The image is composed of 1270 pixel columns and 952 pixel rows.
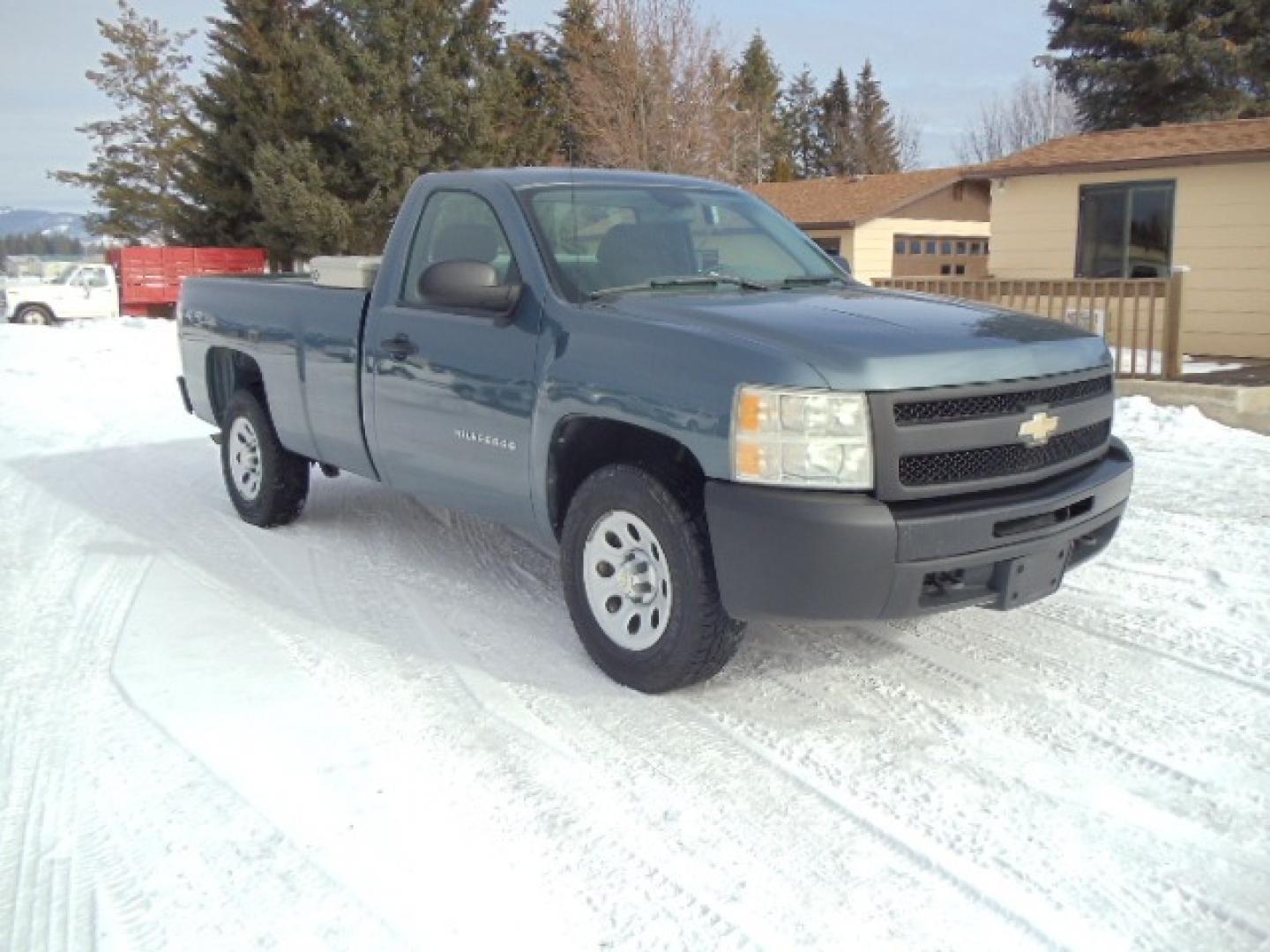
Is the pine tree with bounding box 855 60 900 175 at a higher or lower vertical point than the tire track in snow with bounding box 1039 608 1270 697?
higher

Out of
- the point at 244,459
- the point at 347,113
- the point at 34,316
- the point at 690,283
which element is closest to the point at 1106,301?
the point at 690,283

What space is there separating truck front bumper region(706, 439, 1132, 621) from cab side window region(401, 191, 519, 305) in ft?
5.94

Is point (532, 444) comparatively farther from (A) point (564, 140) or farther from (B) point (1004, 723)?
(A) point (564, 140)

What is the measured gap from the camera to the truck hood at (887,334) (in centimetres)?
344

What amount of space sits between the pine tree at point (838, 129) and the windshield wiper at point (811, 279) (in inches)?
2413

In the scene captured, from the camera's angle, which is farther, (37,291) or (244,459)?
(37,291)

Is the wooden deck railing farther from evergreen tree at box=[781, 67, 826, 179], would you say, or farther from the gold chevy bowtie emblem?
evergreen tree at box=[781, 67, 826, 179]

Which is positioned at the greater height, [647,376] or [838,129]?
[838,129]

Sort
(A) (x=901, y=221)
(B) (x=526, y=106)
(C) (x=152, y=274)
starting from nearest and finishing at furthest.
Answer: (A) (x=901, y=221) < (C) (x=152, y=274) < (B) (x=526, y=106)

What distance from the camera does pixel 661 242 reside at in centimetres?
475

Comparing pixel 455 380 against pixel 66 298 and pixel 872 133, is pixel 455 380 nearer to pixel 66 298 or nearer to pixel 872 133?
pixel 66 298

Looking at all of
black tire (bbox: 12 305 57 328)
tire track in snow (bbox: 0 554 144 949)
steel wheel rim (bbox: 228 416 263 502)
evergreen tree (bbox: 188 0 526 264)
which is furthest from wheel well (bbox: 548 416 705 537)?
evergreen tree (bbox: 188 0 526 264)

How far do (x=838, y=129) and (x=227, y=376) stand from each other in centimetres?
6396

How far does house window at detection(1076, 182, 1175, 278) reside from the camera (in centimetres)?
1557
